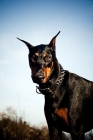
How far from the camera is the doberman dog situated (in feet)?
11.8

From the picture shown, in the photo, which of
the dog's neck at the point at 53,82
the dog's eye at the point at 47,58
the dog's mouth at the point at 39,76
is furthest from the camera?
the dog's neck at the point at 53,82

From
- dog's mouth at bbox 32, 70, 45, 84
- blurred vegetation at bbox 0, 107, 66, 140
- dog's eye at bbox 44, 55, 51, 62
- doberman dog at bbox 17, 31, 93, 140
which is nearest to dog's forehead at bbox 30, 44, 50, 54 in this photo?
doberman dog at bbox 17, 31, 93, 140

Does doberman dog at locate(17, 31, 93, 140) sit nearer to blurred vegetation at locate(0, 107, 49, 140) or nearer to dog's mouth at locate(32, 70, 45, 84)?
dog's mouth at locate(32, 70, 45, 84)

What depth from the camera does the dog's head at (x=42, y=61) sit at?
3.46 meters

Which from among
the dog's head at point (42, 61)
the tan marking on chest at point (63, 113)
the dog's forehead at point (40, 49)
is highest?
the dog's forehead at point (40, 49)

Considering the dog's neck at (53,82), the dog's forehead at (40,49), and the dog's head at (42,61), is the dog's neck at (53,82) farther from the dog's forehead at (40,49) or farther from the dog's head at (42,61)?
the dog's forehead at (40,49)

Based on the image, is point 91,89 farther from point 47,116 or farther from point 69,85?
point 47,116

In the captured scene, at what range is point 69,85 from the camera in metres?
4.08

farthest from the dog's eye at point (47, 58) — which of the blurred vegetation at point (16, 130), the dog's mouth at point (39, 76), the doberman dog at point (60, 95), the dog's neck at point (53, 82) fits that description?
the blurred vegetation at point (16, 130)

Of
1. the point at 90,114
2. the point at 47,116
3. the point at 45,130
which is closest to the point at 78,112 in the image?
the point at 90,114

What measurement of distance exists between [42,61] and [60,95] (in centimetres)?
95

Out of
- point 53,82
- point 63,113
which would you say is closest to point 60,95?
point 53,82

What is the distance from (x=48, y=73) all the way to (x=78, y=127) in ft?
4.60

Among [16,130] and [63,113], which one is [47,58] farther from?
[16,130]
